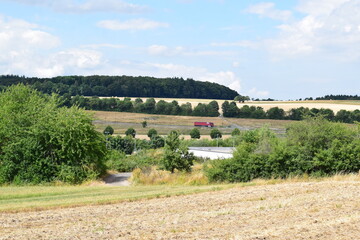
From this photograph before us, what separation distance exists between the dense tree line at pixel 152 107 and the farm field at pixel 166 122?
4491 millimetres

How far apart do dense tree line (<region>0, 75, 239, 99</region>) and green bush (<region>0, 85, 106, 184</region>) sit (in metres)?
120

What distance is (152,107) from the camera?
456 feet

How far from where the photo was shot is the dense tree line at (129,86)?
167500 millimetres

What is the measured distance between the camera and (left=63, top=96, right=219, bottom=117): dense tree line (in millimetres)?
134750

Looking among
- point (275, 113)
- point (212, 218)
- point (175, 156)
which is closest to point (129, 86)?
point (275, 113)

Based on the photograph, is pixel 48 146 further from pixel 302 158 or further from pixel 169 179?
pixel 302 158

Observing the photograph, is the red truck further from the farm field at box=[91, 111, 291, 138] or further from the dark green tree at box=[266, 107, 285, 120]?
the dark green tree at box=[266, 107, 285, 120]

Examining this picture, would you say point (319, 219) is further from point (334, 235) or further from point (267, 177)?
point (267, 177)

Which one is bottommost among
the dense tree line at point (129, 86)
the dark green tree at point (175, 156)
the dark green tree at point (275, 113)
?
the dark green tree at point (175, 156)

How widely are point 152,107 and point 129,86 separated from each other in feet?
113

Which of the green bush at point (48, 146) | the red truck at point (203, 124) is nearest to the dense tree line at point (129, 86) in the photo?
the red truck at point (203, 124)

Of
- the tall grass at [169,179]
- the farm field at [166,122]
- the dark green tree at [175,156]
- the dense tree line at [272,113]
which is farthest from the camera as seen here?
the farm field at [166,122]

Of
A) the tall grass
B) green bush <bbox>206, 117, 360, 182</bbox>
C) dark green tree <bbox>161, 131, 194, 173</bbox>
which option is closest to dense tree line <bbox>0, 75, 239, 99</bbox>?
dark green tree <bbox>161, 131, 194, 173</bbox>

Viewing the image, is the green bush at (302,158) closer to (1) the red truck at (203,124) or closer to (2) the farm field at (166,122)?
(2) the farm field at (166,122)
